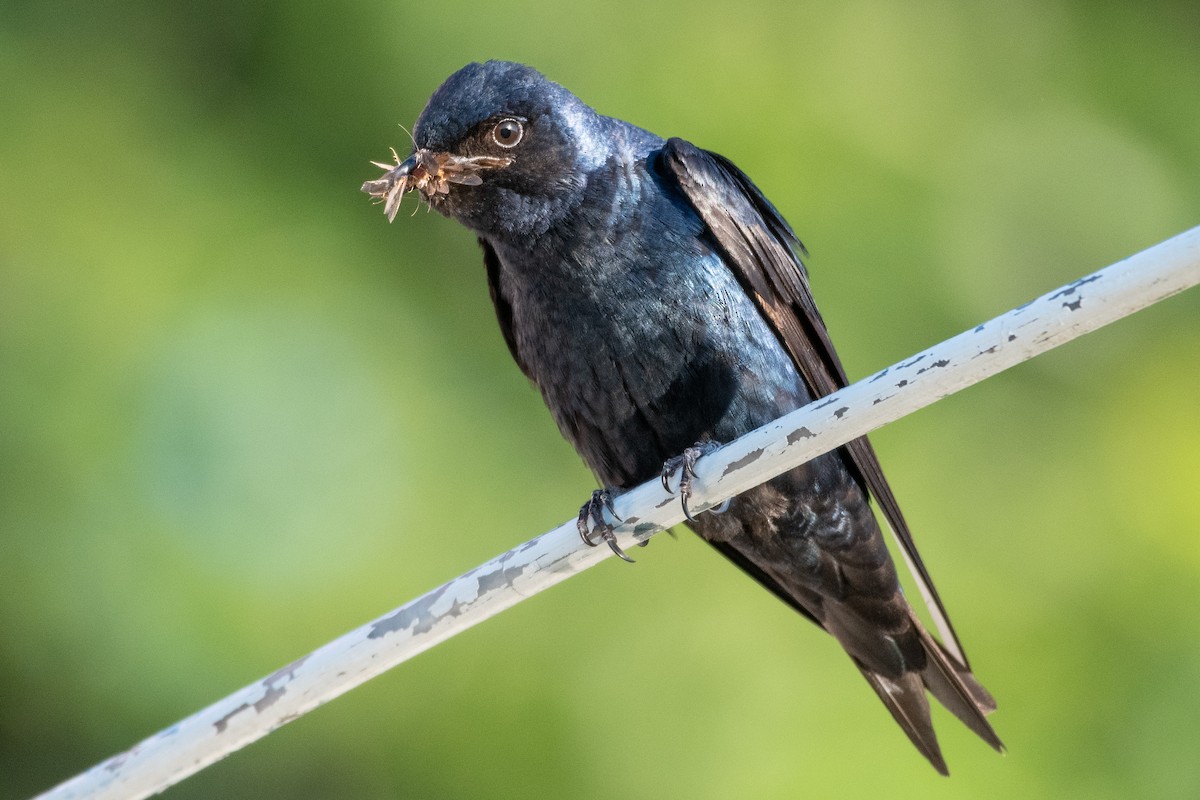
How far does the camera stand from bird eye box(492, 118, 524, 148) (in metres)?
2.03

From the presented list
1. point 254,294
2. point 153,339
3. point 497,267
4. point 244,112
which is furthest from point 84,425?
point 497,267

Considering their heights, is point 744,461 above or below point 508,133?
below

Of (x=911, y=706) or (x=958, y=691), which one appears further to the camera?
(x=911, y=706)

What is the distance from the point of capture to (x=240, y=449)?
11.2ft

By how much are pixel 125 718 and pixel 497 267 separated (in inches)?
73.3

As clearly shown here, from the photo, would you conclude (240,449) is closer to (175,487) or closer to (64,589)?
(175,487)

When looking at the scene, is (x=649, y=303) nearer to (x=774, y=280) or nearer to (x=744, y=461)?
(x=774, y=280)

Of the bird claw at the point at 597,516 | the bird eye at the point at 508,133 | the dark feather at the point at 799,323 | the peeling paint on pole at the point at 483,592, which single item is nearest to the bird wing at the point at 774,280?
the dark feather at the point at 799,323

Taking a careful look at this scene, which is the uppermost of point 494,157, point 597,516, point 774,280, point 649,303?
point 494,157

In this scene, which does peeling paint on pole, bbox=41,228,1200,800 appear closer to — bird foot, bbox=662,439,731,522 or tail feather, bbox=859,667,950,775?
bird foot, bbox=662,439,731,522

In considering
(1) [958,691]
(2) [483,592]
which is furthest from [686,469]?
(1) [958,691]

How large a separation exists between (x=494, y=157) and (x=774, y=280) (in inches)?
18.9

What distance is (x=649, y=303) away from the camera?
1954mm

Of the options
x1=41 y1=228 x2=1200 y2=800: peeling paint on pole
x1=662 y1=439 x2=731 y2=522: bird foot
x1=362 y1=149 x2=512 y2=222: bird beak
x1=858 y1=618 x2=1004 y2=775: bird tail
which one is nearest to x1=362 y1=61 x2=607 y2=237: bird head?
x1=362 y1=149 x2=512 y2=222: bird beak
